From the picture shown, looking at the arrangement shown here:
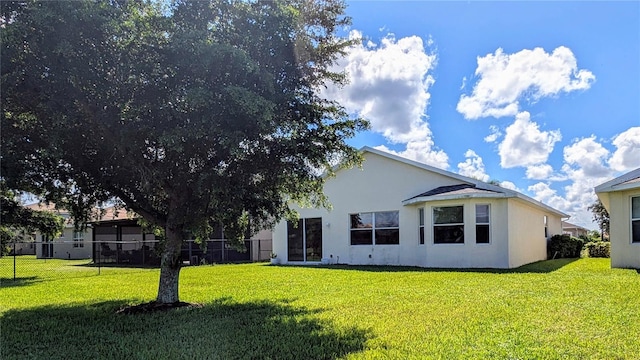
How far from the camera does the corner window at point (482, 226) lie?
1598cm

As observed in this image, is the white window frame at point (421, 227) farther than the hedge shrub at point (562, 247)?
No

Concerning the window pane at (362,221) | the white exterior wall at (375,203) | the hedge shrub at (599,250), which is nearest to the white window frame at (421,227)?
the white exterior wall at (375,203)

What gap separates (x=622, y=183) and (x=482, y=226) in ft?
14.7

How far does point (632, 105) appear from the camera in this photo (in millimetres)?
14023

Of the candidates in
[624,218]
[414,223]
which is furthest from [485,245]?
[624,218]

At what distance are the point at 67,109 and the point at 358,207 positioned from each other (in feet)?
47.5

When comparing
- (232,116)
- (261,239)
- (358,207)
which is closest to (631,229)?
(358,207)

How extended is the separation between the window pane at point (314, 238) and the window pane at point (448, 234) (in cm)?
606

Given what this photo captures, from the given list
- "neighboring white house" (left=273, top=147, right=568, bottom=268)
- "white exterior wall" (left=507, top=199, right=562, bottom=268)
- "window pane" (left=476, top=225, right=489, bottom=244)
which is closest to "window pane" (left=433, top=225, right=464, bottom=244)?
"neighboring white house" (left=273, top=147, right=568, bottom=268)

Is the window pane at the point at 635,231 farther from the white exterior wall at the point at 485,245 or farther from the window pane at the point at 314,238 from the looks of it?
the window pane at the point at 314,238

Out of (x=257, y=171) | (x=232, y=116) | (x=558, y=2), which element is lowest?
(x=257, y=171)

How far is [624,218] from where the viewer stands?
13562 millimetres

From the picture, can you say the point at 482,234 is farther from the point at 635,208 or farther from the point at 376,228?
the point at 376,228

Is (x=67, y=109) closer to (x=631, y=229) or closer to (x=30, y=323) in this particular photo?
(x=30, y=323)
